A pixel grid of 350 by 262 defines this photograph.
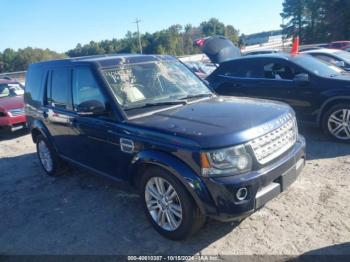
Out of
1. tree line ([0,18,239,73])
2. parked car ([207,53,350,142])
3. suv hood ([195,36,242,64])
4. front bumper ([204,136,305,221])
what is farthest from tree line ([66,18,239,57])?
front bumper ([204,136,305,221])

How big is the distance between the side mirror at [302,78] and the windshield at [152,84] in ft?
8.22

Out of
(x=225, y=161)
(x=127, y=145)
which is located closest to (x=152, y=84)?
(x=127, y=145)

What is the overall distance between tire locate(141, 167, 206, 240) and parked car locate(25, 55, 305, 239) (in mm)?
10

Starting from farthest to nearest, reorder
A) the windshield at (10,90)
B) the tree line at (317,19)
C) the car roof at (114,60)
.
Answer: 1. the tree line at (317,19)
2. the windshield at (10,90)
3. the car roof at (114,60)

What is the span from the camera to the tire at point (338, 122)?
5.97 metres

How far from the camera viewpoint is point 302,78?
630 cm

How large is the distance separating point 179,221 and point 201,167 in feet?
2.38

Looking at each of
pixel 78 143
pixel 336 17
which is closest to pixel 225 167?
pixel 78 143

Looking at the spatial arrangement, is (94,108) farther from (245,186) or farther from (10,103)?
(10,103)

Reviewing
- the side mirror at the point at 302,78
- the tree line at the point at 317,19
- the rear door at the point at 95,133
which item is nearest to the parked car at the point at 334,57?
the side mirror at the point at 302,78

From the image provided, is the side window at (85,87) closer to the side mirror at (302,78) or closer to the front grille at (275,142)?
the front grille at (275,142)

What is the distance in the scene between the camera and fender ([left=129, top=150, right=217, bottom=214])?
3.01 m

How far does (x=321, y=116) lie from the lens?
246 inches

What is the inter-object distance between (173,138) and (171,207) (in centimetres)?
76
